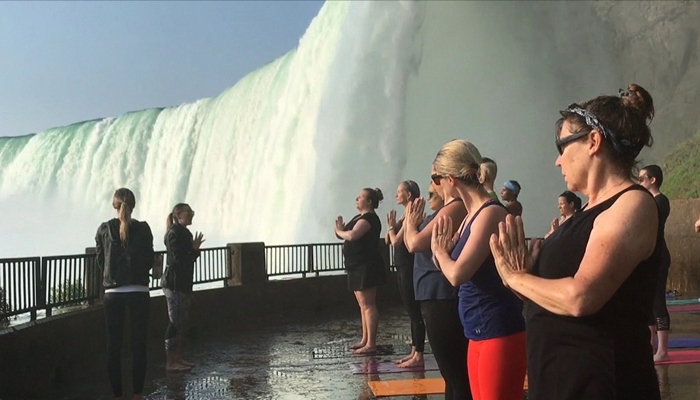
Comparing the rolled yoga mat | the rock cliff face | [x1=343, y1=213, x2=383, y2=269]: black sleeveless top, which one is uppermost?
the rock cliff face

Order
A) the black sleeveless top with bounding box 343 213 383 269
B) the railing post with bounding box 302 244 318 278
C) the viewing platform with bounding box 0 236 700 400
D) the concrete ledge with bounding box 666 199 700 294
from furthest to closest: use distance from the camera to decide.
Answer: the railing post with bounding box 302 244 318 278, the concrete ledge with bounding box 666 199 700 294, the black sleeveless top with bounding box 343 213 383 269, the viewing platform with bounding box 0 236 700 400

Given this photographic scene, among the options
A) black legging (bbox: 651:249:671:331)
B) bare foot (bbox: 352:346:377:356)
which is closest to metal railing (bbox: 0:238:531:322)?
bare foot (bbox: 352:346:377:356)

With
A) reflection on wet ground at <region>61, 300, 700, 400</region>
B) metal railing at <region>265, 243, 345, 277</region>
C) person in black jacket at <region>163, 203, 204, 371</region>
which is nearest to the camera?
reflection on wet ground at <region>61, 300, 700, 400</region>

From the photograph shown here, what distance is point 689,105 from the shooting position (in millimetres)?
30750

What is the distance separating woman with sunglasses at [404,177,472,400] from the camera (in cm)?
439

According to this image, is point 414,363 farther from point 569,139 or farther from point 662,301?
point 569,139

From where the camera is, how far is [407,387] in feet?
23.5

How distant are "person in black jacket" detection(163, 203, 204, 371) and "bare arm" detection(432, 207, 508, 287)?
5104mm

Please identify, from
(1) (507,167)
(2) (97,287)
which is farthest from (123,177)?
(2) (97,287)

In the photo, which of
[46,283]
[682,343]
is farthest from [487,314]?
[46,283]

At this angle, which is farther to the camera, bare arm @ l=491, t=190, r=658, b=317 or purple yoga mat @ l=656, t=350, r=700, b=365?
purple yoga mat @ l=656, t=350, r=700, b=365

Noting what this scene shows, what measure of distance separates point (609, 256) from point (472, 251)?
125 cm

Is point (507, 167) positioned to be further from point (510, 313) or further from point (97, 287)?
point (510, 313)

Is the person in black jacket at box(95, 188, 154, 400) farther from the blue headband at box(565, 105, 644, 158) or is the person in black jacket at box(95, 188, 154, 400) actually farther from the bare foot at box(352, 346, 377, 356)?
the blue headband at box(565, 105, 644, 158)
